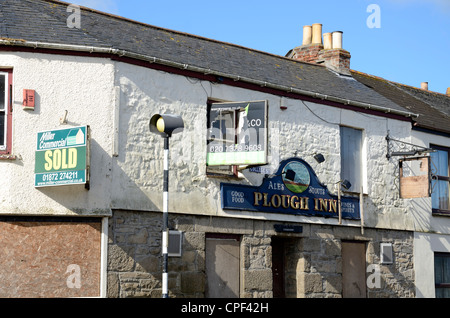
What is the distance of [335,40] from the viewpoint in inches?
778

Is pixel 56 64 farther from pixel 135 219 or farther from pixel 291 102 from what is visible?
pixel 291 102

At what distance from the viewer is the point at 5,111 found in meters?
12.8

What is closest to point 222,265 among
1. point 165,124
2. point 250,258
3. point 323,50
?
point 250,258

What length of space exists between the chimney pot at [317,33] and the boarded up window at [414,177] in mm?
4388

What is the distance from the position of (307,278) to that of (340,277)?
3.52 ft

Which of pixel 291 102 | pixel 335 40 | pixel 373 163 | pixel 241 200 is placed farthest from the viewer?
pixel 335 40

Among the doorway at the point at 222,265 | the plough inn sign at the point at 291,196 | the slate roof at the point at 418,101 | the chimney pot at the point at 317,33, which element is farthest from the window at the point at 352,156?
the chimney pot at the point at 317,33

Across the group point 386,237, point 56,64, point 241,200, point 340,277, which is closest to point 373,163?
point 386,237

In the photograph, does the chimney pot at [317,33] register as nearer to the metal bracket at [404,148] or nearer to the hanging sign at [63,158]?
A: the metal bracket at [404,148]

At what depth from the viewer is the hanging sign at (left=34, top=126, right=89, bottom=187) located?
12.3 meters

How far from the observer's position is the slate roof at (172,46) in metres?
13.5

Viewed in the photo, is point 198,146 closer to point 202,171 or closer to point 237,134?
point 202,171

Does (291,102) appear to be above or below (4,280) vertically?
above

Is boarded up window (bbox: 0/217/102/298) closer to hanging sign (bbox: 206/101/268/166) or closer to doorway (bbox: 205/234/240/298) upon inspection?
doorway (bbox: 205/234/240/298)
